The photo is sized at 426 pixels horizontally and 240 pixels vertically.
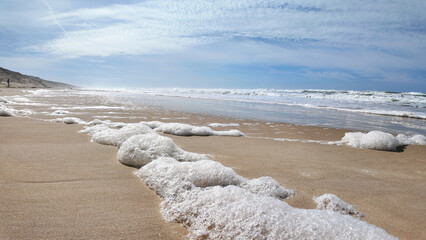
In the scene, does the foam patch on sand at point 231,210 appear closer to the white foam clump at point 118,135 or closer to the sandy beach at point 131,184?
the sandy beach at point 131,184

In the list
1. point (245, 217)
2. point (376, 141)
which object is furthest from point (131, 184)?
point (376, 141)

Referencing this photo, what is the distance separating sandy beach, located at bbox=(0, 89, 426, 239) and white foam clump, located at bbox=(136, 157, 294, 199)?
94mm

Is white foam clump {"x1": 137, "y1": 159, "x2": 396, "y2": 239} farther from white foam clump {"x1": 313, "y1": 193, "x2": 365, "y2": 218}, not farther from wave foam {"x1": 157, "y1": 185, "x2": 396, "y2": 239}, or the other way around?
white foam clump {"x1": 313, "y1": 193, "x2": 365, "y2": 218}

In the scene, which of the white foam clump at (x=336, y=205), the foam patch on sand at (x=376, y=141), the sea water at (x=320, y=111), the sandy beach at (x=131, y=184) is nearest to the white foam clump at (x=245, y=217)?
the sandy beach at (x=131, y=184)

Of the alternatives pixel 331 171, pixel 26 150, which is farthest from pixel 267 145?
pixel 26 150

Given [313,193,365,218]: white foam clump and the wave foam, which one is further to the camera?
[313,193,365,218]: white foam clump

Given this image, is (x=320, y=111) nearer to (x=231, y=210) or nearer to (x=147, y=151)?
(x=147, y=151)

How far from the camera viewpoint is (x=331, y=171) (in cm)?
303

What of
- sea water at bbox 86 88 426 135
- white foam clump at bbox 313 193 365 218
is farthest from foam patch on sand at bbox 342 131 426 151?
sea water at bbox 86 88 426 135

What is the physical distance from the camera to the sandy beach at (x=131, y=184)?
1616 millimetres

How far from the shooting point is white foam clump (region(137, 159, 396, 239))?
150 cm

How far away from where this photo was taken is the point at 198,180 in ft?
7.20

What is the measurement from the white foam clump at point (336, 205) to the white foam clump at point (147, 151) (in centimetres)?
140

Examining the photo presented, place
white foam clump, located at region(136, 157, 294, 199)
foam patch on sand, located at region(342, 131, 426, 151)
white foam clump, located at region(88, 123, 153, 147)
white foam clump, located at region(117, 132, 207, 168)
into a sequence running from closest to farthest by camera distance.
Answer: white foam clump, located at region(136, 157, 294, 199) < white foam clump, located at region(117, 132, 207, 168) < white foam clump, located at region(88, 123, 153, 147) < foam patch on sand, located at region(342, 131, 426, 151)
